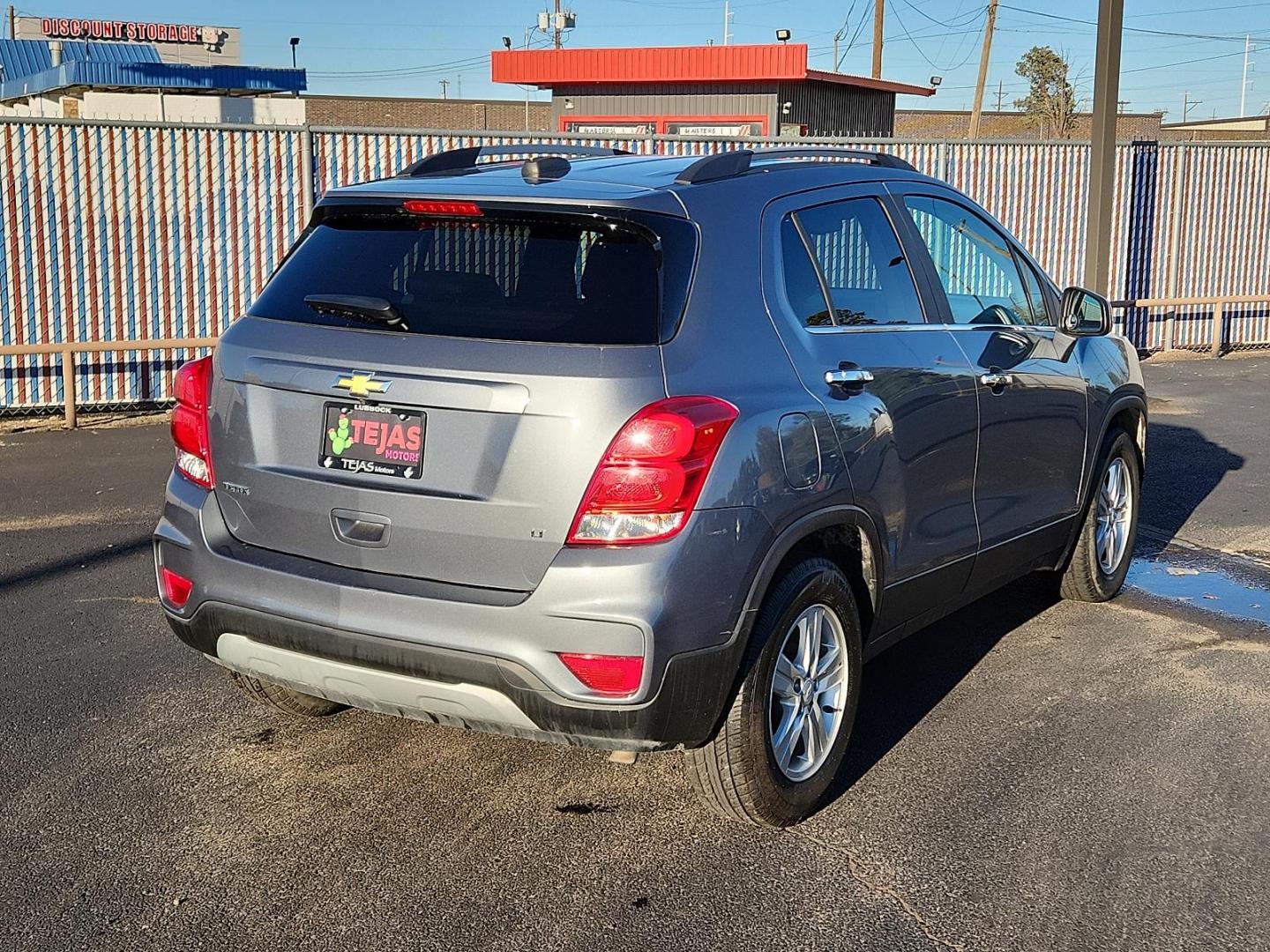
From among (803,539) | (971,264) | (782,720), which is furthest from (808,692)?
(971,264)

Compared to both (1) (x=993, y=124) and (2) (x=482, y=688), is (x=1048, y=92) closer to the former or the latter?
(1) (x=993, y=124)

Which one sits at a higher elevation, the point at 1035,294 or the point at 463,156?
the point at 463,156

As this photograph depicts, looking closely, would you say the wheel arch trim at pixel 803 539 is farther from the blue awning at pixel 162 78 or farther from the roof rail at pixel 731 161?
the blue awning at pixel 162 78

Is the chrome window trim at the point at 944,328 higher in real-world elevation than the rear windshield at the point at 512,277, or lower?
Answer: lower

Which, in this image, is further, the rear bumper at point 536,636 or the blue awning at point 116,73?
the blue awning at point 116,73

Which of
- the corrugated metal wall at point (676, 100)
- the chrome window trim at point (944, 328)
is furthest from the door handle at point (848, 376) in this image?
the corrugated metal wall at point (676, 100)

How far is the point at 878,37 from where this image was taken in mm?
39719

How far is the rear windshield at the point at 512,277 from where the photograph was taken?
3.55 meters

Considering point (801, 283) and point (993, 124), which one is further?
point (993, 124)

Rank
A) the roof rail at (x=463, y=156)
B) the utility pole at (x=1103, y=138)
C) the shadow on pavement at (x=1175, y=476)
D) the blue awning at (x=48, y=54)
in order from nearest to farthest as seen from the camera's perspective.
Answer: the roof rail at (x=463, y=156) → the shadow on pavement at (x=1175, y=476) → the utility pole at (x=1103, y=138) → the blue awning at (x=48, y=54)

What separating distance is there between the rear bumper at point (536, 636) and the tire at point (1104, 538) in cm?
288

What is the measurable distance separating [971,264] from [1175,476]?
4.12 metres

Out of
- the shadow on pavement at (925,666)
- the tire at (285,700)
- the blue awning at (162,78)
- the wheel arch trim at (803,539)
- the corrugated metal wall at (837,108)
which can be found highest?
the blue awning at (162,78)

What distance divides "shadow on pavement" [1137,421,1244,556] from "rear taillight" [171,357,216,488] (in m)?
5.13
